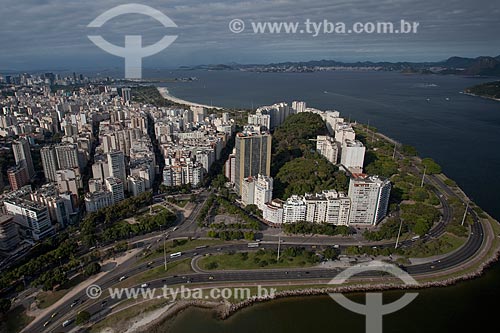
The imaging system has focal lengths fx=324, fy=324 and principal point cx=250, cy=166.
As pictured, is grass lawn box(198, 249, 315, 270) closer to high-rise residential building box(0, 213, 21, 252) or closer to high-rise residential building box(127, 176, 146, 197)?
high-rise residential building box(127, 176, 146, 197)

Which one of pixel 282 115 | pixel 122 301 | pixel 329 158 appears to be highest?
pixel 282 115

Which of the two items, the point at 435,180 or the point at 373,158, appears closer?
the point at 435,180

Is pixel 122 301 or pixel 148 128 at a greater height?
pixel 148 128

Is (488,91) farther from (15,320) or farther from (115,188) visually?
(15,320)

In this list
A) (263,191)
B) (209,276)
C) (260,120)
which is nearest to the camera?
(209,276)

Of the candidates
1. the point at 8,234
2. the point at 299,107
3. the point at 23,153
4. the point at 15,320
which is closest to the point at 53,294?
the point at 15,320

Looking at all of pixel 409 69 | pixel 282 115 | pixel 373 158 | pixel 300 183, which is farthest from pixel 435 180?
pixel 409 69

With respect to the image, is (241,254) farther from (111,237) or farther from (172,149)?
(172,149)
